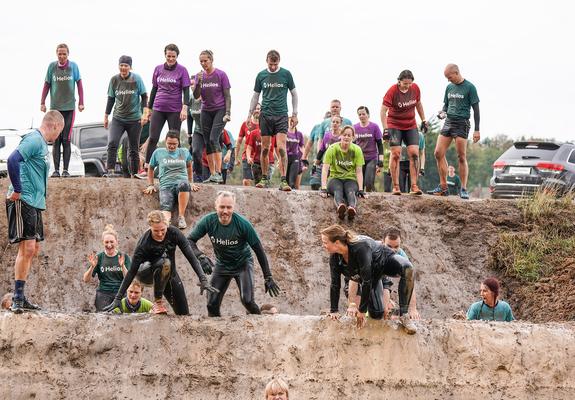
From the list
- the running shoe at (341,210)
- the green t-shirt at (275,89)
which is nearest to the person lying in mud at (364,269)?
the running shoe at (341,210)

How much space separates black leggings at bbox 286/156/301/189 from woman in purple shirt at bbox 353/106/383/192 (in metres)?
1.21

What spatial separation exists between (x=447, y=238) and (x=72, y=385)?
304 inches

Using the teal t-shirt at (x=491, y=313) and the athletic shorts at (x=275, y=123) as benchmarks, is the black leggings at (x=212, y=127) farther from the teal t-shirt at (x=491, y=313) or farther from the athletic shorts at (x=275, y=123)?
the teal t-shirt at (x=491, y=313)

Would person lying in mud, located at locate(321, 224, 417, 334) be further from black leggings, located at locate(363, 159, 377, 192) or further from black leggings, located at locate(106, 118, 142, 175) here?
black leggings, located at locate(363, 159, 377, 192)

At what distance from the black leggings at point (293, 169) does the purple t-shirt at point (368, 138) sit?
121 cm

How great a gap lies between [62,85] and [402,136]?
5608mm

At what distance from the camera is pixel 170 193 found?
15.8m

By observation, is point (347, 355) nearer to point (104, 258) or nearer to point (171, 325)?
point (171, 325)

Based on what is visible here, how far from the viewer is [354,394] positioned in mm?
11898

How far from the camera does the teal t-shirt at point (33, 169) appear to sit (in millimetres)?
11531

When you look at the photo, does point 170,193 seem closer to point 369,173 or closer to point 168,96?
point 168,96

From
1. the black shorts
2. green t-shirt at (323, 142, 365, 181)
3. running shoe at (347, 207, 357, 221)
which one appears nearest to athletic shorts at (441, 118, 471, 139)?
green t-shirt at (323, 142, 365, 181)

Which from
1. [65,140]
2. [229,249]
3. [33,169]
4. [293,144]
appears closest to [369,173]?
[293,144]

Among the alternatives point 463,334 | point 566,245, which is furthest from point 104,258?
point 566,245
